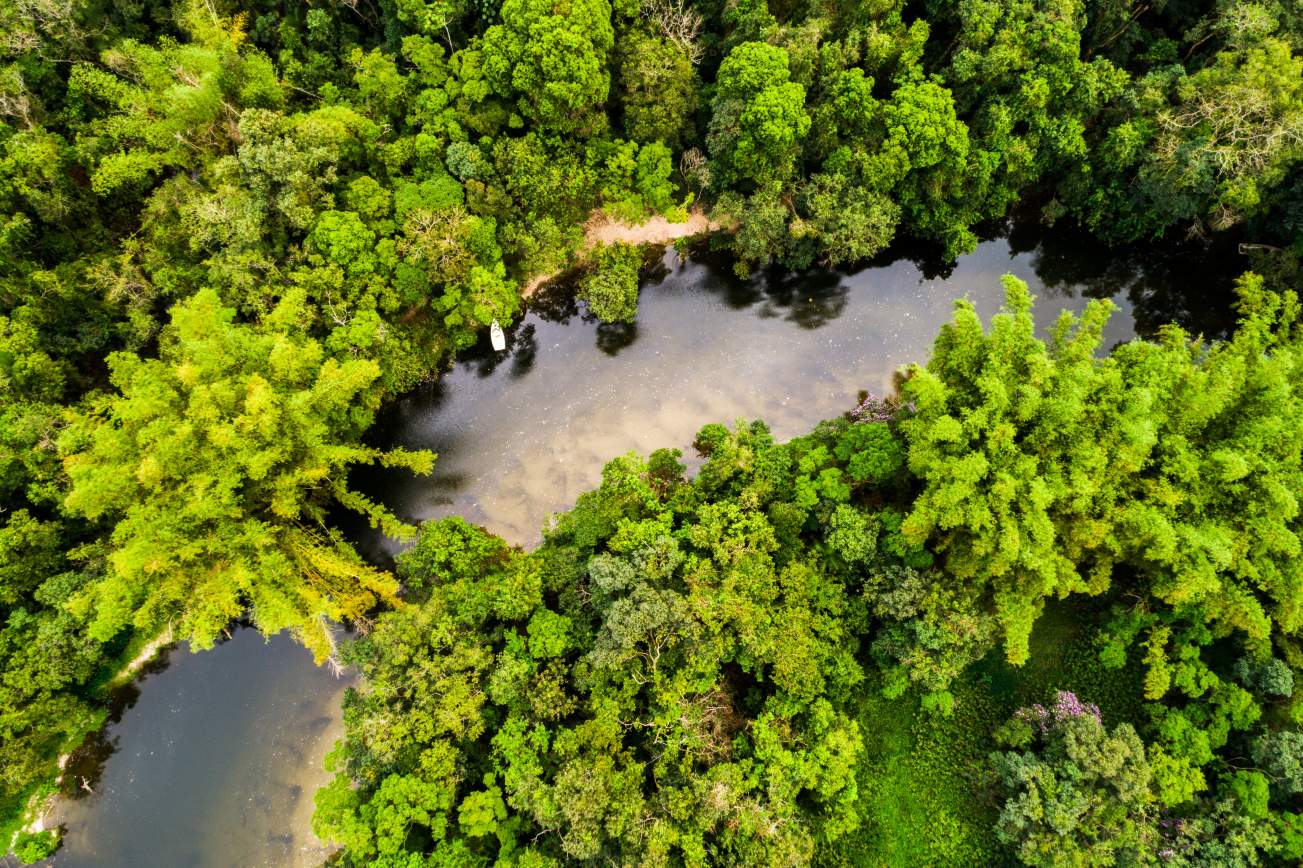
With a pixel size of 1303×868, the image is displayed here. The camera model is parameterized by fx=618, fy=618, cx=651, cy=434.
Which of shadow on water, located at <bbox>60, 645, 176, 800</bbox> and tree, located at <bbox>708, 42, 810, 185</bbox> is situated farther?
shadow on water, located at <bbox>60, 645, 176, 800</bbox>

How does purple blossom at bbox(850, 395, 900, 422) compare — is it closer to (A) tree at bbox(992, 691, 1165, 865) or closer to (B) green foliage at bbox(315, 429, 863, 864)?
(B) green foliage at bbox(315, 429, 863, 864)

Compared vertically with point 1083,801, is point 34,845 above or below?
below

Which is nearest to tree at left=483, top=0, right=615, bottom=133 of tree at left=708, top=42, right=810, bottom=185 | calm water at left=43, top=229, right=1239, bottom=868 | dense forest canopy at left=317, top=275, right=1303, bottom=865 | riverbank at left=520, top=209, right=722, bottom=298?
tree at left=708, top=42, right=810, bottom=185

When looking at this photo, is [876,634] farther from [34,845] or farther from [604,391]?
[34,845]

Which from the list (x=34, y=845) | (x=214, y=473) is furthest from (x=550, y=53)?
(x=34, y=845)

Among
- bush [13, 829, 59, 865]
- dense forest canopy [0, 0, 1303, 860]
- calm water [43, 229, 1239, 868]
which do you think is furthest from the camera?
calm water [43, 229, 1239, 868]

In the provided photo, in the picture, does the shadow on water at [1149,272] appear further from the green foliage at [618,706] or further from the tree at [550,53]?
the tree at [550,53]

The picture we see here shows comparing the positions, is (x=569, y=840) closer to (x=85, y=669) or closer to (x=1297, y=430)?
(x=85, y=669)
